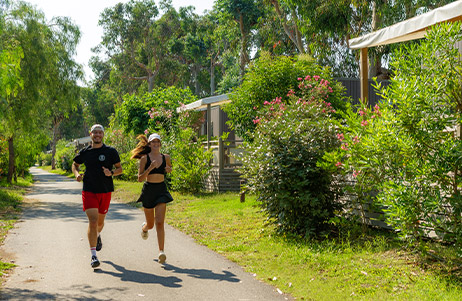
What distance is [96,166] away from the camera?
738 cm

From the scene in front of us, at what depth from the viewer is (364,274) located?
20.5 feet

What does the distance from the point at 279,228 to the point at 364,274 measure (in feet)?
10.7

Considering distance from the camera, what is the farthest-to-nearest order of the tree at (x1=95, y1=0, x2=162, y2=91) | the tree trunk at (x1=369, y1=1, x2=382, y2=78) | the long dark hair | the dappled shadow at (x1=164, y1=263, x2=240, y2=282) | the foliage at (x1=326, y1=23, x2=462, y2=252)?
the tree at (x1=95, y1=0, x2=162, y2=91) < the tree trunk at (x1=369, y1=1, x2=382, y2=78) < the long dark hair < the dappled shadow at (x1=164, y1=263, x2=240, y2=282) < the foliage at (x1=326, y1=23, x2=462, y2=252)

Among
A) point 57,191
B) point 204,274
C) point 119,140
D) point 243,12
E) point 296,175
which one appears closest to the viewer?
point 204,274

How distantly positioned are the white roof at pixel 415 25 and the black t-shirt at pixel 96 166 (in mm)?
4999

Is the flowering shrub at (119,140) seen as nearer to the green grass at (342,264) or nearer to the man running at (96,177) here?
the green grass at (342,264)

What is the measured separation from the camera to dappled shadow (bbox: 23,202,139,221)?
1345 cm

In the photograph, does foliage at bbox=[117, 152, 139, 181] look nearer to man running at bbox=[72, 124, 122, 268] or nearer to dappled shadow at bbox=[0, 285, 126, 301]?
man running at bbox=[72, 124, 122, 268]

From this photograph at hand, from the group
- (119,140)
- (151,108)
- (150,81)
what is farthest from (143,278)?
(150,81)

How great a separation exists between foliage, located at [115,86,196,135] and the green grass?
16438mm

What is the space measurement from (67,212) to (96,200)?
26.5 ft

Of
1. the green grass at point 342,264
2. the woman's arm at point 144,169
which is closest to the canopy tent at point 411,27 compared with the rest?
the green grass at point 342,264

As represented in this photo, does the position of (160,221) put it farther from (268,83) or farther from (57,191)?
(57,191)

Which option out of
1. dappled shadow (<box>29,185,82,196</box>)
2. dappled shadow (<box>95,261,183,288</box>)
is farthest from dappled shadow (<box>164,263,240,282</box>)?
dappled shadow (<box>29,185,82,196</box>)
